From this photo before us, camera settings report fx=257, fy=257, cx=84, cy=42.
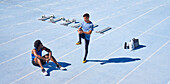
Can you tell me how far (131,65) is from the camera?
10.5 meters

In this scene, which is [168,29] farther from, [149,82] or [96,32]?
[149,82]

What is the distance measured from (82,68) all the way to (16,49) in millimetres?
3966

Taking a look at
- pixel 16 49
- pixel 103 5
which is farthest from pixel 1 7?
pixel 16 49

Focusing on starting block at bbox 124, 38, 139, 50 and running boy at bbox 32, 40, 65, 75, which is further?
starting block at bbox 124, 38, 139, 50

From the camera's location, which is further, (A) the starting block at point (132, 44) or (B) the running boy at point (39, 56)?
(A) the starting block at point (132, 44)

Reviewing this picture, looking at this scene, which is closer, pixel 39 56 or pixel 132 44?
pixel 39 56

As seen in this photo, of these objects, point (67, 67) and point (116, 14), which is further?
point (116, 14)

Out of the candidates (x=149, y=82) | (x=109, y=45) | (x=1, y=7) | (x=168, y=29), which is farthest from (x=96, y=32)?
(x=1, y=7)

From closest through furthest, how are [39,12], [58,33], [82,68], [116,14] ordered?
[82,68], [58,33], [116,14], [39,12]

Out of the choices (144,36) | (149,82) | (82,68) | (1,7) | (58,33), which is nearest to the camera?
(149,82)

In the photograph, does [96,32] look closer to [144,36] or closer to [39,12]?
[144,36]

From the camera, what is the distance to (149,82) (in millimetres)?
9148

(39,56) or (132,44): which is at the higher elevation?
(39,56)

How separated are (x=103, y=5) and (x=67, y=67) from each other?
11364mm
